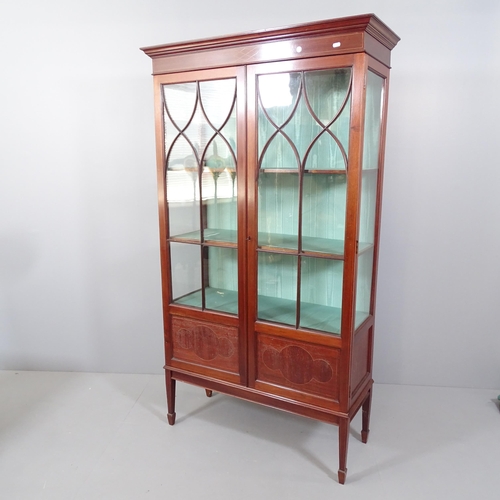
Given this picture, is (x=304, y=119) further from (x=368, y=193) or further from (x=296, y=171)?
(x=368, y=193)

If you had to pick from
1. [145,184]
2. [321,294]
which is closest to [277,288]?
[321,294]

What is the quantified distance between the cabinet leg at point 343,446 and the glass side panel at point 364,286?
43 cm

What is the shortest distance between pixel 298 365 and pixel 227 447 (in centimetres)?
62

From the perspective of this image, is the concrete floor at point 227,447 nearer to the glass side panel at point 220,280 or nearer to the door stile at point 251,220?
the door stile at point 251,220

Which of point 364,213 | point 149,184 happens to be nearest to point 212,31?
point 149,184

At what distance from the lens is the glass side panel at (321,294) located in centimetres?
192

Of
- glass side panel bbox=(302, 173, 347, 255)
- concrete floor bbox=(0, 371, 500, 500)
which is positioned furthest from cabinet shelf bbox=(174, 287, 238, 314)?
concrete floor bbox=(0, 371, 500, 500)

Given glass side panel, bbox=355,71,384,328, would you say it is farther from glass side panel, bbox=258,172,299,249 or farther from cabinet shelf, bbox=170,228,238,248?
cabinet shelf, bbox=170,228,238,248

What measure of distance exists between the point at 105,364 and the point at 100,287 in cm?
54

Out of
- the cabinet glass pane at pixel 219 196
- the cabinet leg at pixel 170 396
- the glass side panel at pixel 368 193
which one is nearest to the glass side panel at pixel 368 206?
the glass side panel at pixel 368 193

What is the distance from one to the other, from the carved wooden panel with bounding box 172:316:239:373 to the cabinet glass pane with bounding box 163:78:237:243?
445 mm

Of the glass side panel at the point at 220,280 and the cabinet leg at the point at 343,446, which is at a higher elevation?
the glass side panel at the point at 220,280

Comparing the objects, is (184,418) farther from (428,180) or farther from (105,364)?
(428,180)

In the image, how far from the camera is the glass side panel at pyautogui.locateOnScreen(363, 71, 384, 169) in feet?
5.88
